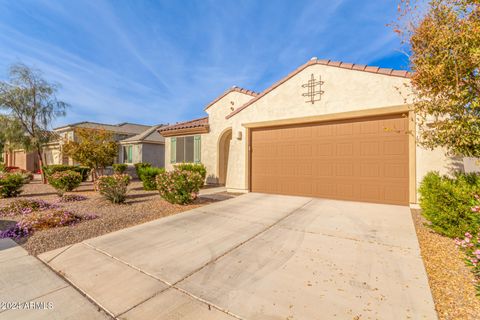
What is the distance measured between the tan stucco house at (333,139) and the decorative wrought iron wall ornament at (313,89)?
0.03 m

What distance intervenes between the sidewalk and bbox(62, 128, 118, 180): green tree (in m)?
9.16

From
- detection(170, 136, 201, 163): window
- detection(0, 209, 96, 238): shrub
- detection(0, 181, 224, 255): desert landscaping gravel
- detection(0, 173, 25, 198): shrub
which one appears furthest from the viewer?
detection(170, 136, 201, 163): window

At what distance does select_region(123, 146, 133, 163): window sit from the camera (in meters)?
17.9

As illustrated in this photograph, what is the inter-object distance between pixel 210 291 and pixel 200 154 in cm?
1076

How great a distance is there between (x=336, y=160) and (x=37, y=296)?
25.1 ft

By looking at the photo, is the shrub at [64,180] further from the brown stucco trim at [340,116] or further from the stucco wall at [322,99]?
the brown stucco trim at [340,116]

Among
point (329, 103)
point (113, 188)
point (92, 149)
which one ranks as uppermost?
point (329, 103)

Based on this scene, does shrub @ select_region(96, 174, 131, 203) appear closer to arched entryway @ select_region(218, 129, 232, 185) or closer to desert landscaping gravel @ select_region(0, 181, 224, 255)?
desert landscaping gravel @ select_region(0, 181, 224, 255)

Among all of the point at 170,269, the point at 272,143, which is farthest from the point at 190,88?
the point at 170,269

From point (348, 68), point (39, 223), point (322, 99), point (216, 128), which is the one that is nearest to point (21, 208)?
point (39, 223)

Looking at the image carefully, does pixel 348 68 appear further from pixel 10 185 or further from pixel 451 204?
pixel 10 185

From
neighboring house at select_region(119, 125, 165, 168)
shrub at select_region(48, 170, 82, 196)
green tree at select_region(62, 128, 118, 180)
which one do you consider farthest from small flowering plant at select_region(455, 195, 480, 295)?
neighboring house at select_region(119, 125, 165, 168)

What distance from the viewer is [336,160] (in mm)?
7301

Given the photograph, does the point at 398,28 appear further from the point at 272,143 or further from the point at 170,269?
the point at 170,269
